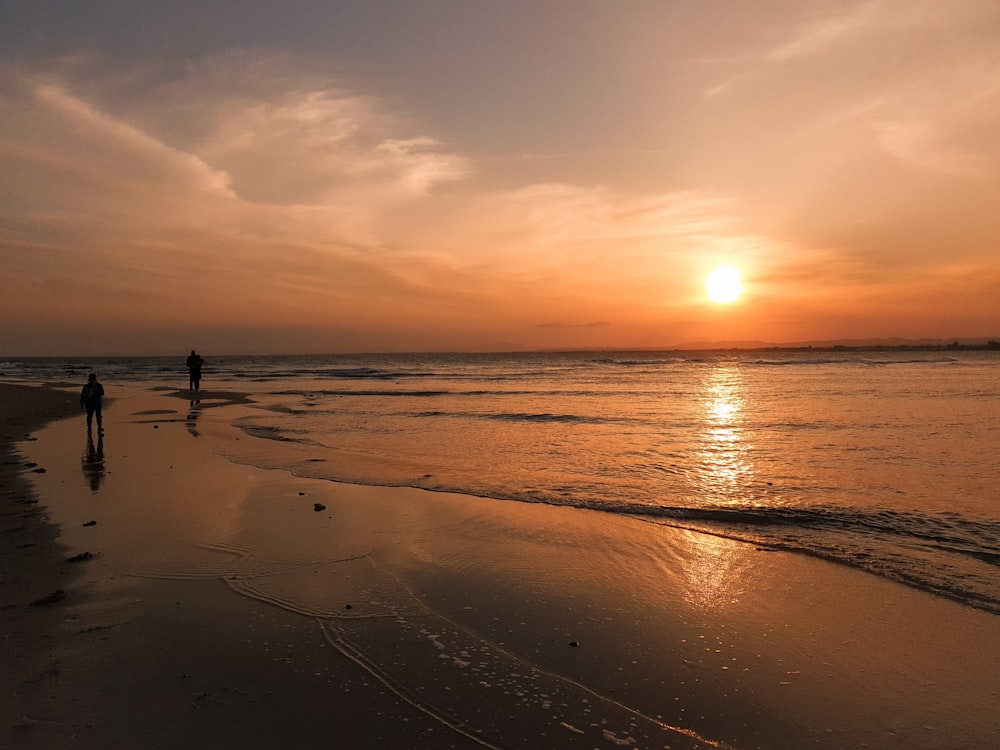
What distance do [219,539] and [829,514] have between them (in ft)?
31.5

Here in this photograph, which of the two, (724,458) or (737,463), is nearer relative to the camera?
(737,463)

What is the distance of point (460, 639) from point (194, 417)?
2383cm

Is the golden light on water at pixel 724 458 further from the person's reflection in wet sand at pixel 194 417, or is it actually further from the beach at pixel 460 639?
the person's reflection in wet sand at pixel 194 417

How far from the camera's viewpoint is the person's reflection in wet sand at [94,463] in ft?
40.9

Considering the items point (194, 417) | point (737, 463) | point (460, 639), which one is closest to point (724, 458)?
point (737, 463)

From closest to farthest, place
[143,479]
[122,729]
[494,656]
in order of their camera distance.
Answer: [122,729] < [494,656] < [143,479]

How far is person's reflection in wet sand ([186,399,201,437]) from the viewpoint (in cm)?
2123

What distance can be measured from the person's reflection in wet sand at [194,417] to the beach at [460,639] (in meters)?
11.6

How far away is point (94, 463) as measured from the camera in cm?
1462

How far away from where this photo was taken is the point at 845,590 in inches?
269

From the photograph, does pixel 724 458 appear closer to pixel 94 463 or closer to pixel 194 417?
pixel 94 463

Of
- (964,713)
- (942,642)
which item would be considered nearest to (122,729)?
(964,713)

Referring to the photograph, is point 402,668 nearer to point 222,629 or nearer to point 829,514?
point 222,629

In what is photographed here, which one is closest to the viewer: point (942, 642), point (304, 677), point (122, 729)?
point (122, 729)
